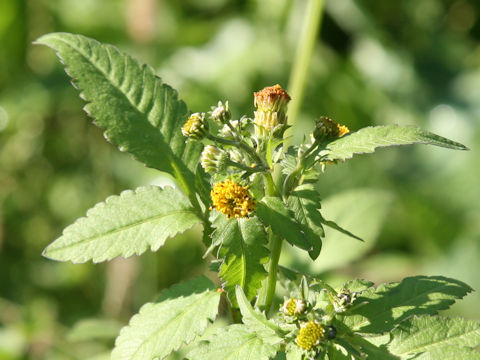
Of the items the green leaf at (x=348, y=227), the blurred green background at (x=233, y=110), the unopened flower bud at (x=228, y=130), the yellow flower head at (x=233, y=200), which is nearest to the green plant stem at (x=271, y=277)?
the yellow flower head at (x=233, y=200)

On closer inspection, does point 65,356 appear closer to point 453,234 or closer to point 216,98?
point 216,98

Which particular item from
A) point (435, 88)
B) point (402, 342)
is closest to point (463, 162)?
point (435, 88)

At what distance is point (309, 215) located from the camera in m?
1.03

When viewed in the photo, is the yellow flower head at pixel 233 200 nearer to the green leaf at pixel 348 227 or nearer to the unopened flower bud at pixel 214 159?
the unopened flower bud at pixel 214 159

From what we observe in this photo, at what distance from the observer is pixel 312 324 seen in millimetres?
979

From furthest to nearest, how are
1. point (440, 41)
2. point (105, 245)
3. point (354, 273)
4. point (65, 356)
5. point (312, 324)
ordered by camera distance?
point (440, 41), point (354, 273), point (65, 356), point (105, 245), point (312, 324)

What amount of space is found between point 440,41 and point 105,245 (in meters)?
3.43

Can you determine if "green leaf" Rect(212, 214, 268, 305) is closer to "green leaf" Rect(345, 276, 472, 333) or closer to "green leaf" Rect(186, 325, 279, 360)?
"green leaf" Rect(186, 325, 279, 360)

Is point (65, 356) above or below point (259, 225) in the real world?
below

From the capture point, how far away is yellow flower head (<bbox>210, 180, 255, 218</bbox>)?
1018 millimetres

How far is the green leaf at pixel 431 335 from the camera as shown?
104 cm

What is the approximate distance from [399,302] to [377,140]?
302 mm

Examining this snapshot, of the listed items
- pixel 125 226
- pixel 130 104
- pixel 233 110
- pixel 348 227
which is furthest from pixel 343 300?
pixel 233 110

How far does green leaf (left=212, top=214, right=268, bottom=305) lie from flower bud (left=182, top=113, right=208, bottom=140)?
170mm
